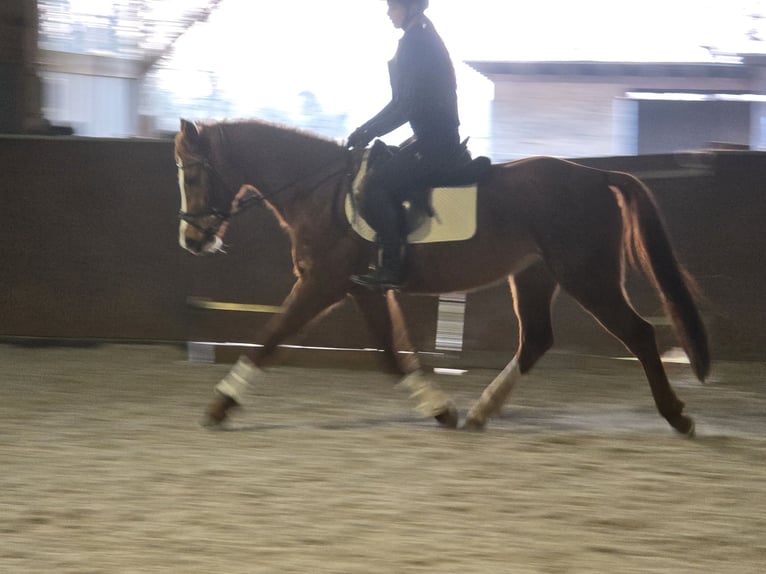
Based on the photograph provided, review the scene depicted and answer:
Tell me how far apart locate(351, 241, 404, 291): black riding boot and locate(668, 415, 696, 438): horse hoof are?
1.78 m

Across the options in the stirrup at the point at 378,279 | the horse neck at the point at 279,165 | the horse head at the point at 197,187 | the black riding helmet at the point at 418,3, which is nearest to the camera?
the black riding helmet at the point at 418,3

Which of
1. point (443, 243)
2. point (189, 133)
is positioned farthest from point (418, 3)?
point (189, 133)

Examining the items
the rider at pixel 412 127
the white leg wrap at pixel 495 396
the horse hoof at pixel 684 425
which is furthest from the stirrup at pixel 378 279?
the horse hoof at pixel 684 425

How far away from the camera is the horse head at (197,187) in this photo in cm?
592

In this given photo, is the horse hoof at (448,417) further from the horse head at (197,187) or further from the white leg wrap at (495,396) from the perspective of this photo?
the horse head at (197,187)

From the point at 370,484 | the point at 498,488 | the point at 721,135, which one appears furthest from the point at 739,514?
the point at 721,135

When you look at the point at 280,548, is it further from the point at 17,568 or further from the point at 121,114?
the point at 121,114

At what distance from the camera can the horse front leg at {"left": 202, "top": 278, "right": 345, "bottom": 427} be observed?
5.80 meters

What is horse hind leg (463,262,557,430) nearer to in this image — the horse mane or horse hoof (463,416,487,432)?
horse hoof (463,416,487,432)

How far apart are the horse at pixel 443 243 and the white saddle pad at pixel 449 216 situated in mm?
51

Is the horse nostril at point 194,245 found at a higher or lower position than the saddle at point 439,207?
lower

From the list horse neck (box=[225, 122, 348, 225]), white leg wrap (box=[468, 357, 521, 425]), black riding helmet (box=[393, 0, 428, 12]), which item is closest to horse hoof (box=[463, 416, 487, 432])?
white leg wrap (box=[468, 357, 521, 425])

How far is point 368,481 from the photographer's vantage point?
475cm

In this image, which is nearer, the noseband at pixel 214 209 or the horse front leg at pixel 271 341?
the horse front leg at pixel 271 341
